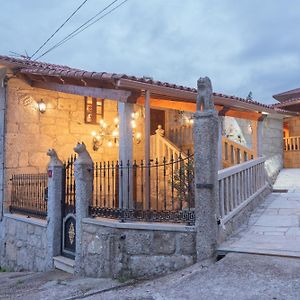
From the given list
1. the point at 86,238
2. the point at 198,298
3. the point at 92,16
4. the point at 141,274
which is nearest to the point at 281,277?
the point at 198,298

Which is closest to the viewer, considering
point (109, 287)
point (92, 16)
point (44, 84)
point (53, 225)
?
point (109, 287)

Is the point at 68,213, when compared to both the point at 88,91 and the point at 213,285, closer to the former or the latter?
the point at 88,91

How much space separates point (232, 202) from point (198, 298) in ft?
8.69

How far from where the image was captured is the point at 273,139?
1633 centimetres

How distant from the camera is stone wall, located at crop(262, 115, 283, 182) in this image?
621 inches

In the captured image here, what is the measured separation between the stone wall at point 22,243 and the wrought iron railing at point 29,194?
0.66 ft

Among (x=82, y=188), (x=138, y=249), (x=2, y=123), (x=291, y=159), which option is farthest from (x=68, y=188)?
(x=291, y=159)

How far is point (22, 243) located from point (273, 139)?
38.8 ft

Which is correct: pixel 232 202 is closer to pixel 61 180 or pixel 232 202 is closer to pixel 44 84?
pixel 61 180

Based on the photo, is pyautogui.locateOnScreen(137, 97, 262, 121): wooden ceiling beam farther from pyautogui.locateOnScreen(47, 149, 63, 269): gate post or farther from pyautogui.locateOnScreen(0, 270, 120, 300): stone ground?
pyautogui.locateOnScreen(0, 270, 120, 300): stone ground

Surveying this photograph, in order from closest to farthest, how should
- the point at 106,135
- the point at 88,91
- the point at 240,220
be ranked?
the point at 240,220 < the point at 88,91 < the point at 106,135

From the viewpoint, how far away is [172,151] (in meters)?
10.2

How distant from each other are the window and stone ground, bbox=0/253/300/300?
582 centimetres

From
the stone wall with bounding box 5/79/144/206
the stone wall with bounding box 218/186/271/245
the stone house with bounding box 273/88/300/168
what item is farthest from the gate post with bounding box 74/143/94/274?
the stone house with bounding box 273/88/300/168
